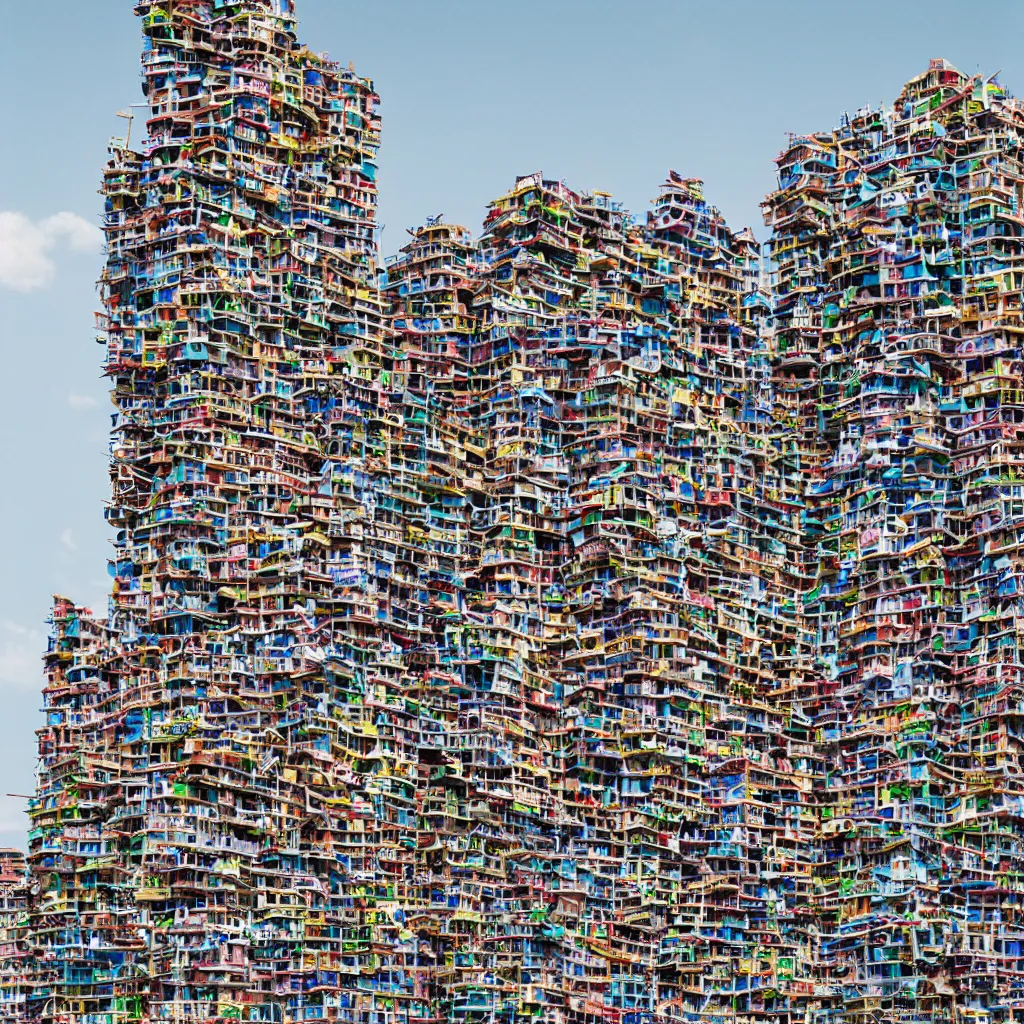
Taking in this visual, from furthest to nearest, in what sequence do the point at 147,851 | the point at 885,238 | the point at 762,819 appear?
1. the point at 885,238
2. the point at 762,819
3. the point at 147,851

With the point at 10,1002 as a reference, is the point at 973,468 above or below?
above

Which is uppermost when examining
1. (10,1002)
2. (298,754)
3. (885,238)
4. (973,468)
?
(885,238)

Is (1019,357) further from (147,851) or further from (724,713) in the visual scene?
(147,851)

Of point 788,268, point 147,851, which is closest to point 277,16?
point 788,268

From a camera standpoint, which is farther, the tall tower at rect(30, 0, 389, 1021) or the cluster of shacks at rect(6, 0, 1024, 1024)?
the cluster of shacks at rect(6, 0, 1024, 1024)

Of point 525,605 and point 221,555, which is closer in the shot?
point 221,555

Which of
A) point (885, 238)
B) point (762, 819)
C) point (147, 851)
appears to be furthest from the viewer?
point (885, 238)

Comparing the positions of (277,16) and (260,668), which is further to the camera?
(277,16)

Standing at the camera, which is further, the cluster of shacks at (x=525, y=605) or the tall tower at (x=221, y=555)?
the cluster of shacks at (x=525, y=605)
